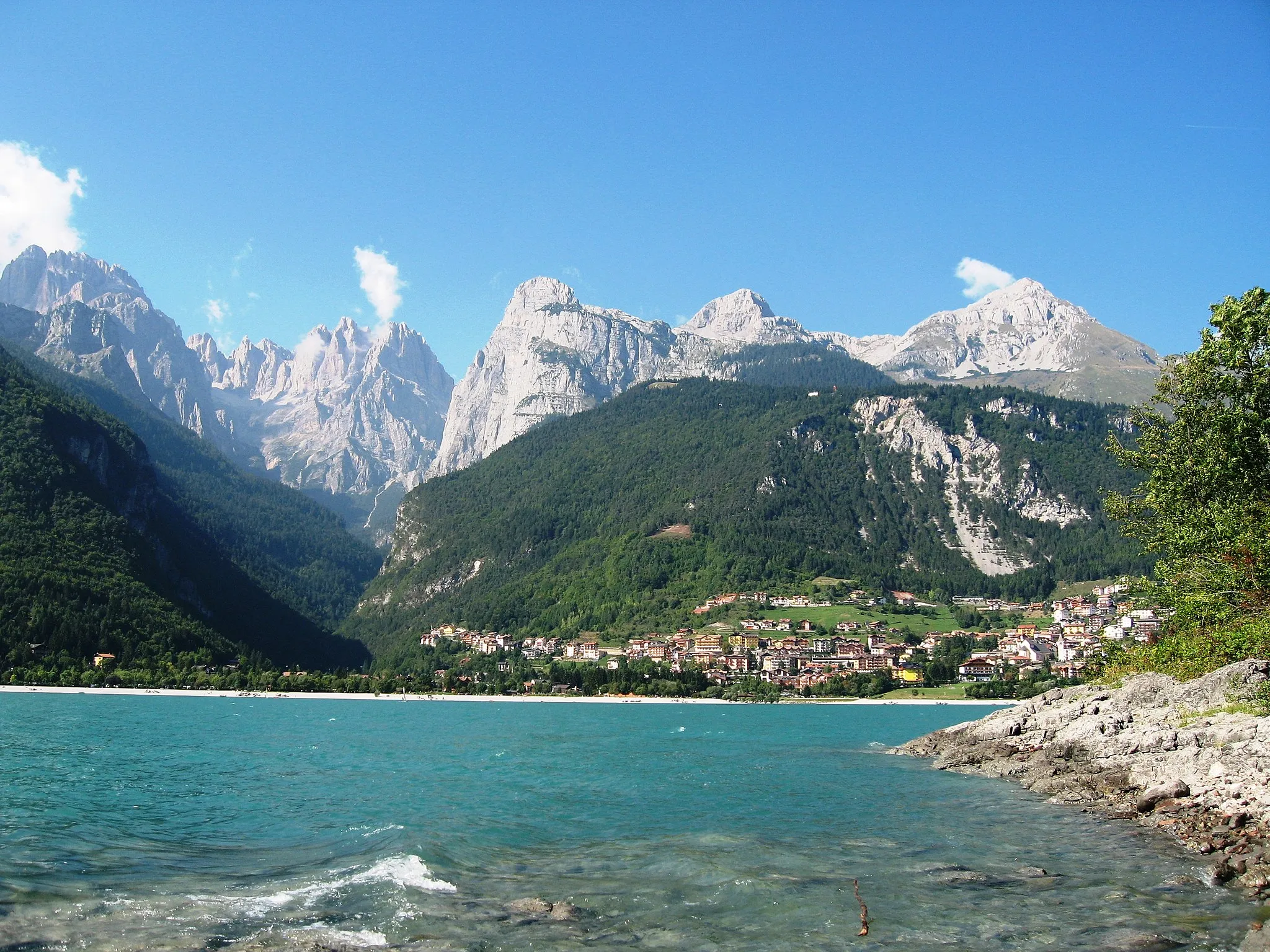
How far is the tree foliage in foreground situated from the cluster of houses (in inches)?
4146

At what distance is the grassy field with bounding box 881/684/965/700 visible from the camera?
5591 inches

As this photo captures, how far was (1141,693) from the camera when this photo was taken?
152ft

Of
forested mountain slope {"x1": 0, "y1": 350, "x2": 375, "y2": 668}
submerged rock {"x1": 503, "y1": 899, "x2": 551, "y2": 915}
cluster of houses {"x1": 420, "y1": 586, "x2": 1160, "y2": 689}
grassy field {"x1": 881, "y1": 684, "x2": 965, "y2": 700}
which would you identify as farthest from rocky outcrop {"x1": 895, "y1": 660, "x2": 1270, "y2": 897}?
forested mountain slope {"x1": 0, "y1": 350, "x2": 375, "y2": 668}

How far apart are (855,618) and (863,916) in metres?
176

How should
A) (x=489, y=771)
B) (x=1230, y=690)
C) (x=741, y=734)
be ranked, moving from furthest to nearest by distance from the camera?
(x=741, y=734) → (x=489, y=771) → (x=1230, y=690)

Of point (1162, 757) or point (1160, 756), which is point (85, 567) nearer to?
point (1160, 756)

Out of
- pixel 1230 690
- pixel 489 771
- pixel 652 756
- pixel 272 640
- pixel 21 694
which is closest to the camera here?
pixel 1230 690

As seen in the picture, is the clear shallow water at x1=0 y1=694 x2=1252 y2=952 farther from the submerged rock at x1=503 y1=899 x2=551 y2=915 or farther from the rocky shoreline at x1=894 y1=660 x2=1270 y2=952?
the rocky shoreline at x1=894 y1=660 x2=1270 y2=952

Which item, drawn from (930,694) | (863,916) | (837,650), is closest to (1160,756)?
(863,916)

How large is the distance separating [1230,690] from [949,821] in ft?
50.5

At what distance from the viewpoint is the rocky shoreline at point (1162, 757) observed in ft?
85.5

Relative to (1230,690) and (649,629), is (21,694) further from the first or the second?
(1230,690)

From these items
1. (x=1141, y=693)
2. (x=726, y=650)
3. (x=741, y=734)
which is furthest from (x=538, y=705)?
(x=1141, y=693)

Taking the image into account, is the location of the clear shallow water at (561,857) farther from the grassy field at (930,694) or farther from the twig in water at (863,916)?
the grassy field at (930,694)
